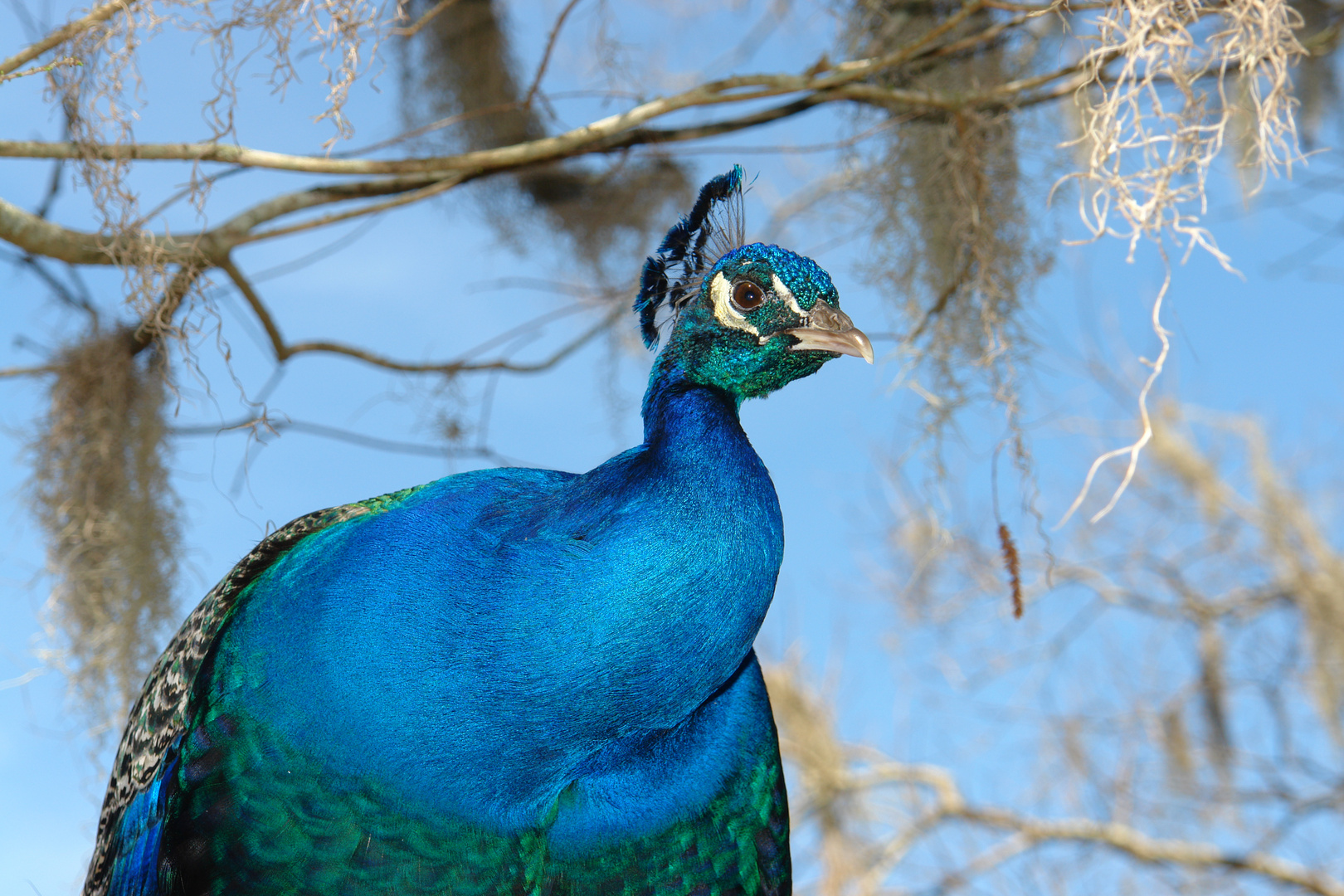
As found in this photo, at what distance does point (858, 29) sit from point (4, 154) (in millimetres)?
1872

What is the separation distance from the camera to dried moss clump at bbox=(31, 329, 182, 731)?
2.50 meters

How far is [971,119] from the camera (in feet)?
7.81

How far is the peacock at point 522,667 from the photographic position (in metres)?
1.29

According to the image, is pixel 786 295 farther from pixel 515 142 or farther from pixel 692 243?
pixel 515 142

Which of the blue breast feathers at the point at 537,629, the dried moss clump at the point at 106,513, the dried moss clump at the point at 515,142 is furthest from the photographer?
the dried moss clump at the point at 515,142

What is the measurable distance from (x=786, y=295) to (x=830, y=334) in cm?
7

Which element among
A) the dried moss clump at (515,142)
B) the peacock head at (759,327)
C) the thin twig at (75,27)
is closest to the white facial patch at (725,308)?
the peacock head at (759,327)

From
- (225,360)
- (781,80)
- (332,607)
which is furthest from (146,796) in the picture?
(781,80)

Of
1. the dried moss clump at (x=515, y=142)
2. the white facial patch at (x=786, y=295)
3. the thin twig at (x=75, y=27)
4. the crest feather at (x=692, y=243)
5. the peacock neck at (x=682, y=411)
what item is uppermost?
the dried moss clump at (x=515, y=142)

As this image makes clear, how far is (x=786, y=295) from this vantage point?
1.35 m

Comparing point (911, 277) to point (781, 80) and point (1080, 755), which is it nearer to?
point (781, 80)

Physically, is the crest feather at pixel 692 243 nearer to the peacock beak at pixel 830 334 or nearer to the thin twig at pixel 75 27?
the peacock beak at pixel 830 334

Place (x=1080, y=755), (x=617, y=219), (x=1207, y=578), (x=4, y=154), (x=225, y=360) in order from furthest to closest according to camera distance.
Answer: (x=1207, y=578) < (x=1080, y=755) < (x=617, y=219) < (x=225, y=360) < (x=4, y=154)

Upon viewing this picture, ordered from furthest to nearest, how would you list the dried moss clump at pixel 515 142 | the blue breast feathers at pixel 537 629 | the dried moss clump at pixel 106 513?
the dried moss clump at pixel 515 142, the dried moss clump at pixel 106 513, the blue breast feathers at pixel 537 629
